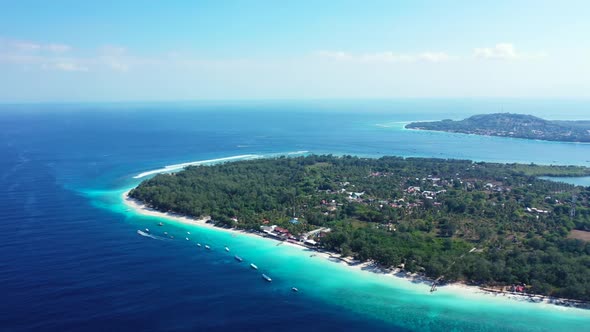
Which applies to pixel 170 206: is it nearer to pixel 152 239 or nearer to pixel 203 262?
pixel 152 239

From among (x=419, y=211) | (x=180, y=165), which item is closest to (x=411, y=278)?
(x=419, y=211)

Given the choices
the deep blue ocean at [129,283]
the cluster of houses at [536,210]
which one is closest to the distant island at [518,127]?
the cluster of houses at [536,210]

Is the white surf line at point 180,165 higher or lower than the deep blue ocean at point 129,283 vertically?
higher

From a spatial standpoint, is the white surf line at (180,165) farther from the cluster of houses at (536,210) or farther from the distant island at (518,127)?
the distant island at (518,127)

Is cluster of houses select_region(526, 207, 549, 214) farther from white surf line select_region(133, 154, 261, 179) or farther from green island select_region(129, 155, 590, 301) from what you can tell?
white surf line select_region(133, 154, 261, 179)

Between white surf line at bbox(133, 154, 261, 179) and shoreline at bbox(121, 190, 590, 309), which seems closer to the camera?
shoreline at bbox(121, 190, 590, 309)

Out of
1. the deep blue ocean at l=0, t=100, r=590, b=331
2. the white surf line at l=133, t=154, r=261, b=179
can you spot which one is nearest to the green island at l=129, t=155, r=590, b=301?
the deep blue ocean at l=0, t=100, r=590, b=331
